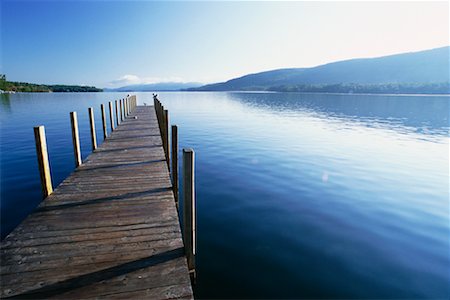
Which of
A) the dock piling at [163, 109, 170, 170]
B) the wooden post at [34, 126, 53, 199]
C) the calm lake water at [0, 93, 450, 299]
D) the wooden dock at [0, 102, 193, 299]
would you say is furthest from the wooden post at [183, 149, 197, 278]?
the dock piling at [163, 109, 170, 170]

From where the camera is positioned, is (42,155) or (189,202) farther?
(42,155)

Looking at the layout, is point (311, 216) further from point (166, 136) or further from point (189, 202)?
point (166, 136)

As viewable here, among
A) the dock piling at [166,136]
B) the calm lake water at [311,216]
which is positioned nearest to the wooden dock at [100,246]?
the calm lake water at [311,216]

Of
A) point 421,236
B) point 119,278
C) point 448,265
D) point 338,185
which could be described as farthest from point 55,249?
point 338,185

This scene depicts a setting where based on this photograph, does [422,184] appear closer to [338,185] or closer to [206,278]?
[338,185]

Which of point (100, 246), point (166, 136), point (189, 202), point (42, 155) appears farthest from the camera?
point (166, 136)

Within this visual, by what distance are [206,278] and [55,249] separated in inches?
127

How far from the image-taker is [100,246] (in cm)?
A: 434

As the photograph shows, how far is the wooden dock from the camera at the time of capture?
3.44 m

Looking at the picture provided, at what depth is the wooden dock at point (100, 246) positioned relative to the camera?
11.3ft

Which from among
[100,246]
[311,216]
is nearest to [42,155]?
[100,246]

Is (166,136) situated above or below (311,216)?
above

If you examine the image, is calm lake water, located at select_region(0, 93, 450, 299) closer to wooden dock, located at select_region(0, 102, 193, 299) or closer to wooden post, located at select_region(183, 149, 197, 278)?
wooden post, located at select_region(183, 149, 197, 278)

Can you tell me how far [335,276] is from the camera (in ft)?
18.4
